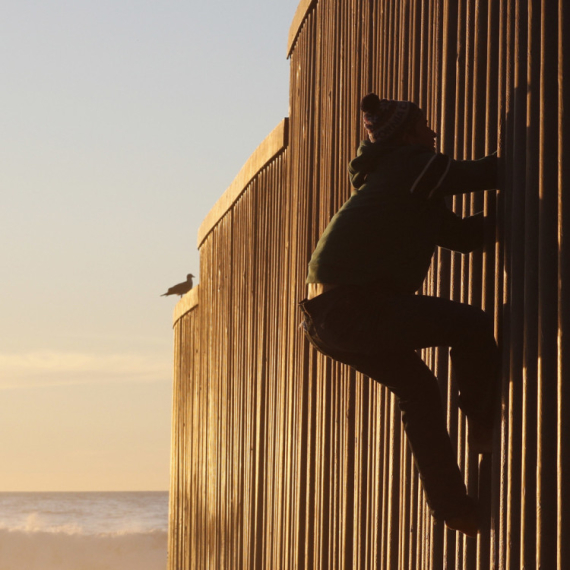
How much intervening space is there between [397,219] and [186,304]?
30.7 feet

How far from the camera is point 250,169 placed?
9922 millimetres

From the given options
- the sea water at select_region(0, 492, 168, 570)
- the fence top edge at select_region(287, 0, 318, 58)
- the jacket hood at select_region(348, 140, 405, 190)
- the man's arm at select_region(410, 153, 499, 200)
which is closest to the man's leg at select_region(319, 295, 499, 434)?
the man's arm at select_region(410, 153, 499, 200)

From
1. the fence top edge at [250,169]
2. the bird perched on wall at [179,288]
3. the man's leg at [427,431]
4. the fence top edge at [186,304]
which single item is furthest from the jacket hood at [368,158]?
the bird perched on wall at [179,288]

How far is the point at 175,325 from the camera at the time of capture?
587 inches

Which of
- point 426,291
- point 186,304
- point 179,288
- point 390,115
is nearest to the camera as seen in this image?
point 390,115

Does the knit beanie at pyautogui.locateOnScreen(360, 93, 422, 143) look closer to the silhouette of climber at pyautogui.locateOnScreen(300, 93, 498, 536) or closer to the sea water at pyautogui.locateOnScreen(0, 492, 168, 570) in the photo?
the silhouette of climber at pyautogui.locateOnScreen(300, 93, 498, 536)

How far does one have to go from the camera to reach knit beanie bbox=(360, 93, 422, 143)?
460cm

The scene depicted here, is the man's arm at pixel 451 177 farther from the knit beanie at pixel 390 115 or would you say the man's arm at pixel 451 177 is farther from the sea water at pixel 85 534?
the sea water at pixel 85 534

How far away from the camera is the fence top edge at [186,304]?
12844 mm

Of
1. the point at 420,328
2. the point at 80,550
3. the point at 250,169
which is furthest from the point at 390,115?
the point at 80,550

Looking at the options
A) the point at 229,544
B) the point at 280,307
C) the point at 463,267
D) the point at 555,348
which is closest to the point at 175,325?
the point at 229,544

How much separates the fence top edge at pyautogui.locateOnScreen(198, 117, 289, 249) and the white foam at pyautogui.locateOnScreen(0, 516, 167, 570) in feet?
93.3

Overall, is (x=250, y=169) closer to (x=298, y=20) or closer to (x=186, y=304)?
(x=298, y=20)

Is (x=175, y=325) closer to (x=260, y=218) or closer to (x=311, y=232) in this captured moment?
(x=260, y=218)
